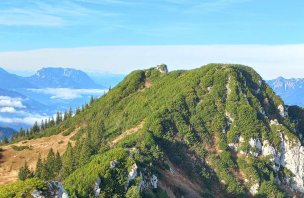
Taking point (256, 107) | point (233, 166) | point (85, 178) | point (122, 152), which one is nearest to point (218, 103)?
point (256, 107)

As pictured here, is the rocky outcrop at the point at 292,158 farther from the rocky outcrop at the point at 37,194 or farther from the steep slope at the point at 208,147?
the rocky outcrop at the point at 37,194

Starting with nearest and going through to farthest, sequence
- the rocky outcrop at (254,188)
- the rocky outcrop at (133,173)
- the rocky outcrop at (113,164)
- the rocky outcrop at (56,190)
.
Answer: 1. the rocky outcrop at (56,190)
2. the rocky outcrop at (133,173)
3. the rocky outcrop at (113,164)
4. the rocky outcrop at (254,188)

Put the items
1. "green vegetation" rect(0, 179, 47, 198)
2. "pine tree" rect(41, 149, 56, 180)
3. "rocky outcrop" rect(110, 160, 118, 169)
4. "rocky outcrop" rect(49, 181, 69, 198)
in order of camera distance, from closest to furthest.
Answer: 1. "green vegetation" rect(0, 179, 47, 198)
2. "rocky outcrop" rect(49, 181, 69, 198)
3. "rocky outcrop" rect(110, 160, 118, 169)
4. "pine tree" rect(41, 149, 56, 180)

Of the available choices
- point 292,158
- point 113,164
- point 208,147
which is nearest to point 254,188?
point 208,147

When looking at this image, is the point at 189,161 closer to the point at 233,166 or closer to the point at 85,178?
the point at 233,166

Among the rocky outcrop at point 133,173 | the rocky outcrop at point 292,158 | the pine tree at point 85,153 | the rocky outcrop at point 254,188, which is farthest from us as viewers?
the rocky outcrop at point 292,158

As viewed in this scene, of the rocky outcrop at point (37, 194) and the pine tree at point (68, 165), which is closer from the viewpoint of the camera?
the rocky outcrop at point (37, 194)

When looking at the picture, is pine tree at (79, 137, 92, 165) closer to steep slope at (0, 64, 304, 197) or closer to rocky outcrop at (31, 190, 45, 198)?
steep slope at (0, 64, 304, 197)

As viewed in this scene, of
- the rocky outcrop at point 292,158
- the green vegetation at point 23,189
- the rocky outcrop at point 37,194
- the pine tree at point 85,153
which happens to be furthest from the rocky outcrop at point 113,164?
the rocky outcrop at point 292,158

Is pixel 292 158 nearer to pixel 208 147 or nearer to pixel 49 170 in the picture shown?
pixel 208 147

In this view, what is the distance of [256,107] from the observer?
7840 inches

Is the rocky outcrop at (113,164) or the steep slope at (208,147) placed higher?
the rocky outcrop at (113,164)

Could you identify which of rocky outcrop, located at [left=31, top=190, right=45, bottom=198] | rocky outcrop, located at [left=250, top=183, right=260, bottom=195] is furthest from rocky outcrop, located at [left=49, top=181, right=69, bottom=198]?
rocky outcrop, located at [left=250, top=183, right=260, bottom=195]

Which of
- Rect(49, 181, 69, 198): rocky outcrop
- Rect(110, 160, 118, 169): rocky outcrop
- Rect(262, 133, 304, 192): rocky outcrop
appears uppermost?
Rect(49, 181, 69, 198): rocky outcrop
